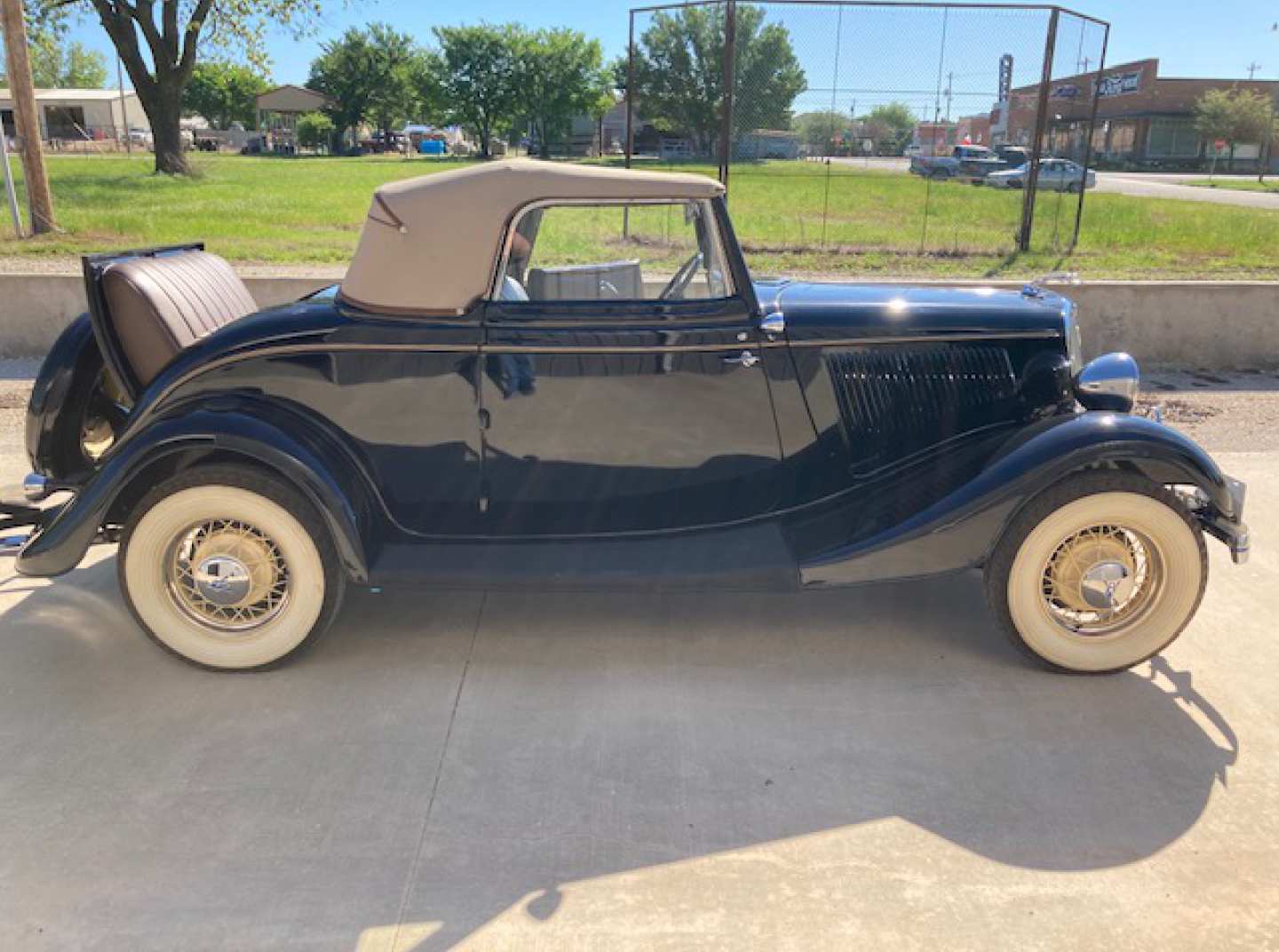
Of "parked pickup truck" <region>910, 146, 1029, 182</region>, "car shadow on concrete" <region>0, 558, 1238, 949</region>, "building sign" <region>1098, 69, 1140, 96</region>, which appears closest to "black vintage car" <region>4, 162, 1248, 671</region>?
"car shadow on concrete" <region>0, 558, 1238, 949</region>

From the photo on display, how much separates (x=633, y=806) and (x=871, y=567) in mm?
1185

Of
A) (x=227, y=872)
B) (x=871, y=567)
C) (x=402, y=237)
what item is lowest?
(x=227, y=872)

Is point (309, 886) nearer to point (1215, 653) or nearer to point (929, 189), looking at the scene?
point (1215, 653)

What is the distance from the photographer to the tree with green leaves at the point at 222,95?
3004 inches

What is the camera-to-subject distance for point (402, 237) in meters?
3.32

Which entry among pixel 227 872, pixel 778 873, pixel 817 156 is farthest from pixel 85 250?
pixel 778 873

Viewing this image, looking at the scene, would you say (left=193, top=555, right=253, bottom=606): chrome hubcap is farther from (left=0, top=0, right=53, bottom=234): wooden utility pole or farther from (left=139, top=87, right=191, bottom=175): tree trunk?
(left=139, top=87, right=191, bottom=175): tree trunk

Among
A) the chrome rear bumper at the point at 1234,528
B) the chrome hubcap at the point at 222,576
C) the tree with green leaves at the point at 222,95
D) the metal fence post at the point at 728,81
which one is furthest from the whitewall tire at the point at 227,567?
the tree with green leaves at the point at 222,95

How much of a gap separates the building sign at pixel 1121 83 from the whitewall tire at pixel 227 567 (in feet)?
196

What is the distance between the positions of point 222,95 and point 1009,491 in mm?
87709

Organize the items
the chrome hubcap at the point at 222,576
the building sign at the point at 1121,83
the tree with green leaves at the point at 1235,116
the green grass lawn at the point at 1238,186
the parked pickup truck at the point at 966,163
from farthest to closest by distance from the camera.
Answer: the building sign at the point at 1121,83, the tree with green leaves at the point at 1235,116, the green grass lawn at the point at 1238,186, the parked pickup truck at the point at 966,163, the chrome hubcap at the point at 222,576

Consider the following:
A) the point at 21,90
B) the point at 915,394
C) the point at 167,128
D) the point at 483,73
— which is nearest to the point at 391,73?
the point at 483,73

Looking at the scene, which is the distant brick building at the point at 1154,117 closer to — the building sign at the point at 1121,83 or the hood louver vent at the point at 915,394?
the building sign at the point at 1121,83

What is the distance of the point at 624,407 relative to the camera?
132 inches
